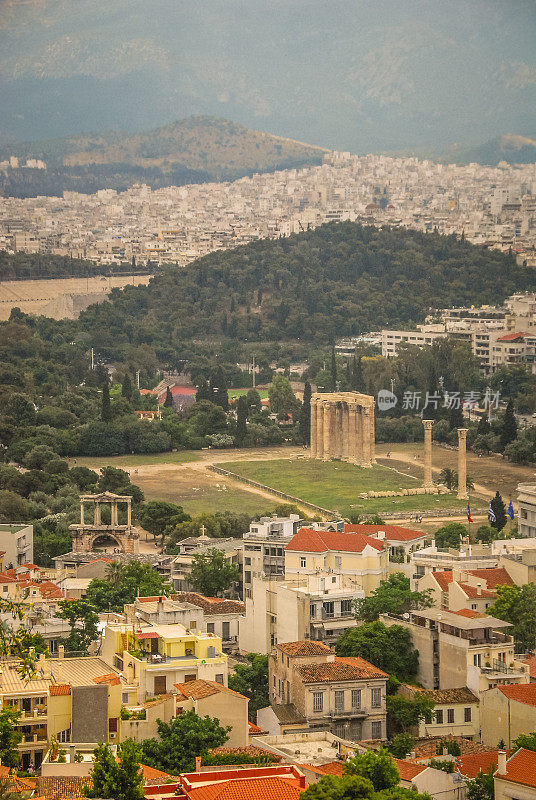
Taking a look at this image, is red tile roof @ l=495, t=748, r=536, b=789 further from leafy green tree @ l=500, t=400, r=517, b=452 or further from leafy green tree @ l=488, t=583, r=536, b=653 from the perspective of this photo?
leafy green tree @ l=500, t=400, r=517, b=452

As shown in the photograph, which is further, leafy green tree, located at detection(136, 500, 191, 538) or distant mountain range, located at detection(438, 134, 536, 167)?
distant mountain range, located at detection(438, 134, 536, 167)

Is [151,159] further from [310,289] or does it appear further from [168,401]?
[168,401]

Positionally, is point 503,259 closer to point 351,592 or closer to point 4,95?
point 351,592

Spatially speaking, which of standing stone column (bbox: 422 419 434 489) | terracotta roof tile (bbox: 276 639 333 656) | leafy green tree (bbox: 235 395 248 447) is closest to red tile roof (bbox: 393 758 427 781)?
terracotta roof tile (bbox: 276 639 333 656)

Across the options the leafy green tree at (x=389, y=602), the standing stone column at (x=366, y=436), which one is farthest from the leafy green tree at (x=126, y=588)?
the standing stone column at (x=366, y=436)

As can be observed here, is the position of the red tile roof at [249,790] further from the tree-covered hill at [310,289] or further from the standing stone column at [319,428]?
the tree-covered hill at [310,289]

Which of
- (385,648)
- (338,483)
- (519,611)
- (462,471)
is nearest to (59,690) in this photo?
(385,648)

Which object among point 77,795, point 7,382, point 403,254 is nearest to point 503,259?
point 403,254
